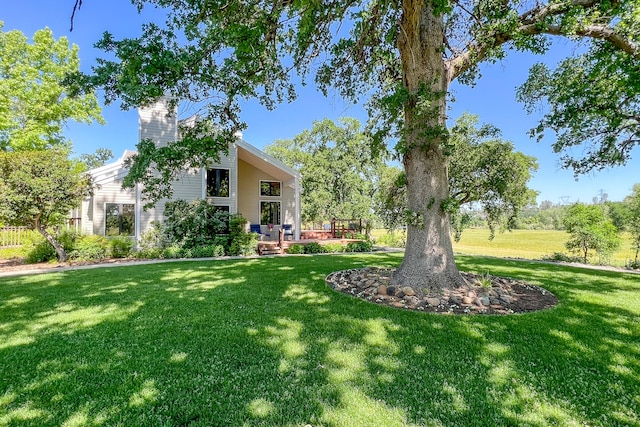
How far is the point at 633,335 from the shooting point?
153 inches

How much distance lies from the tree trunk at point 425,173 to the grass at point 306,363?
1.35 m

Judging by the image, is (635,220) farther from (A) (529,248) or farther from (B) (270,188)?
(B) (270,188)

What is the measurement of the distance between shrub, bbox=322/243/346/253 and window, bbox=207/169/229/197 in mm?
5924

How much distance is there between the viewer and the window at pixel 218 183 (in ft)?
49.1

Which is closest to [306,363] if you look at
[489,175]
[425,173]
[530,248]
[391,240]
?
[425,173]

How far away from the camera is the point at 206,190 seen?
47.8 feet

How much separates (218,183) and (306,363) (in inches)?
533

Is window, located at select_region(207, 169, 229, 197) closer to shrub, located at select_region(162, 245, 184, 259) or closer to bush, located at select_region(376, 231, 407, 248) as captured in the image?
shrub, located at select_region(162, 245, 184, 259)

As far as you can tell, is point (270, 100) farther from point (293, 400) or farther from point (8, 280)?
point (8, 280)

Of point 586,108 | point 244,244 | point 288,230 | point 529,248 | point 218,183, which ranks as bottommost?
point 529,248

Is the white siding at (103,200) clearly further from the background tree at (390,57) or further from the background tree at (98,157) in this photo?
the background tree at (98,157)

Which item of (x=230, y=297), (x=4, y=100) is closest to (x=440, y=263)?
(x=230, y=297)

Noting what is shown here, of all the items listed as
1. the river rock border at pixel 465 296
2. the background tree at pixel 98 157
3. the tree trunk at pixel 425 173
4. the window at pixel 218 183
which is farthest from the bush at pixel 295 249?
the background tree at pixel 98 157

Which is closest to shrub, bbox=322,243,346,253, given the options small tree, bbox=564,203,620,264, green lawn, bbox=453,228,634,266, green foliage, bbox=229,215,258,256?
green foliage, bbox=229,215,258,256
